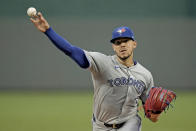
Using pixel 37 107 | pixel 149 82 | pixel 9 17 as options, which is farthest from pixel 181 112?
pixel 9 17

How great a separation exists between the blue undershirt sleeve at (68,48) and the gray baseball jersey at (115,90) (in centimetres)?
41

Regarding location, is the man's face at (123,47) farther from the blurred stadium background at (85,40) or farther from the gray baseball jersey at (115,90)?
the blurred stadium background at (85,40)

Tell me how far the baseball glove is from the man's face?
570 mm

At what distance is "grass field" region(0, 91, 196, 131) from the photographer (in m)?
8.91

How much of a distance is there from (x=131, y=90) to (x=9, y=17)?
1296 cm

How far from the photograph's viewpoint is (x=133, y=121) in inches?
189

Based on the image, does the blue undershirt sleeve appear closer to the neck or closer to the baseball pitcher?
the baseball pitcher

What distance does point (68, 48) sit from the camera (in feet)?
13.1

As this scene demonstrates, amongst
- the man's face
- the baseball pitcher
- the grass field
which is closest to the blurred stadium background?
the grass field

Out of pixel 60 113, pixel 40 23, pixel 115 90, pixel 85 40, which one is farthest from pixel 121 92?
pixel 85 40

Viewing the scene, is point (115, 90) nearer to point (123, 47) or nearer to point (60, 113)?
point (123, 47)

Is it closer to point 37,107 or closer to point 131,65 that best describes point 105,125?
point 131,65

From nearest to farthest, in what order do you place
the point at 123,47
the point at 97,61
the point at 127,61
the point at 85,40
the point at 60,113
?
the point at 97,61
the point at 123,47
the point at 127,61
the point at 60,113
the point at 85,40

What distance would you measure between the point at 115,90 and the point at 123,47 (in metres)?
0.54
